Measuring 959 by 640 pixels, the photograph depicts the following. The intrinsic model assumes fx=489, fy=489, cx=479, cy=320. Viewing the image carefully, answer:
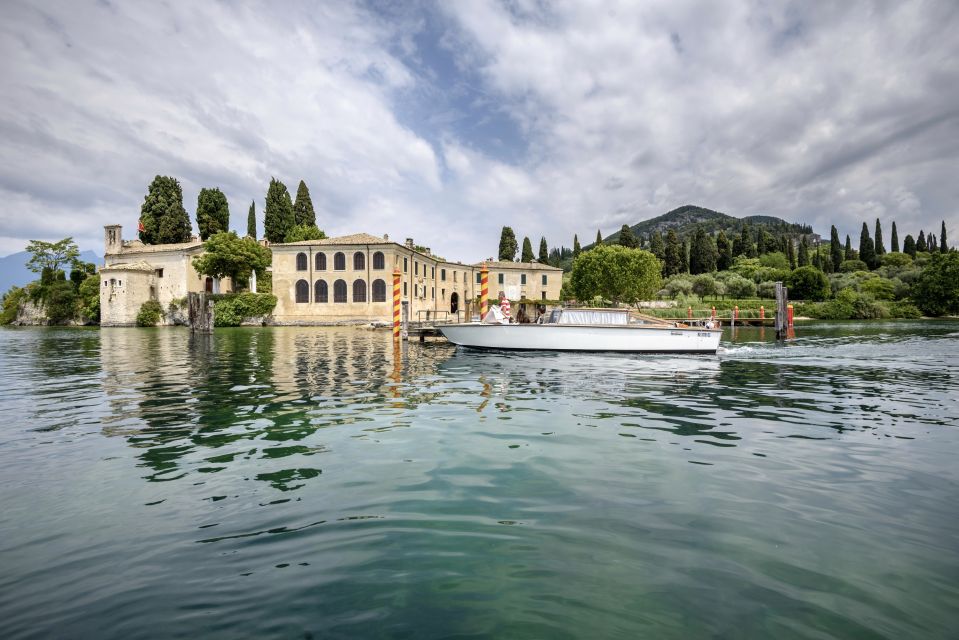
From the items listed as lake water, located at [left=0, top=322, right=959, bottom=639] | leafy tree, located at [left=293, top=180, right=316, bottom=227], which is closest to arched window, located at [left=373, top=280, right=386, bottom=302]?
leafy tree, located at [left=293, top=180, right=316, bottom=227]

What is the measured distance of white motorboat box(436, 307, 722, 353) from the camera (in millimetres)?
16984

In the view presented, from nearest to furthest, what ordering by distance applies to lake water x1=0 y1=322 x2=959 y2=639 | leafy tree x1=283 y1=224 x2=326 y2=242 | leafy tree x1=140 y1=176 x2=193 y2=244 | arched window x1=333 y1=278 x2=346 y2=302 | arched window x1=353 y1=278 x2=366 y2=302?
lake water x1=0 y1=322 x2=959 y2=639 → arched window x1=353 y1=278 x2=366 y2=302 → arched window x1=333 y1=278 x2=346 y2=302 → leafy tree x1=283 y1=224 x2=326 y2=242 → leafy tree x1=140 y1=176 x2=193 y2=244

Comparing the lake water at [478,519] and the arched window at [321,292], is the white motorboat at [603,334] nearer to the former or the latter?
the lake water at [478,519]

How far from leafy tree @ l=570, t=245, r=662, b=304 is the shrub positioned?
4445cm

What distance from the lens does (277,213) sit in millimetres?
55750

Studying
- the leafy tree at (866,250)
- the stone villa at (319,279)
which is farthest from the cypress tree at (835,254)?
the stone villa at (319,279)

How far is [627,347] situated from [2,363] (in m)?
19.7

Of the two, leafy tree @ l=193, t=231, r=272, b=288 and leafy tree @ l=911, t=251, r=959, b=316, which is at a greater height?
leafy tree @ l=193, t=231, r=272, b=288

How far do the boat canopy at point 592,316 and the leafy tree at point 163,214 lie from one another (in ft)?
182

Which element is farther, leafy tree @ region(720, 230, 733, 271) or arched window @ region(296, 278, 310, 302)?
leafy tree @ region(720, 230, 733, 271)

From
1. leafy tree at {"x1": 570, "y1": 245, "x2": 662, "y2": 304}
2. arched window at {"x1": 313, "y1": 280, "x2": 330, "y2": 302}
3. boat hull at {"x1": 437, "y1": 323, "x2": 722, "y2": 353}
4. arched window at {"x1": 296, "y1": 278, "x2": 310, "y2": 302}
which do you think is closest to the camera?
boat hull at {"x1": 437, "y1": 323, "x2": 722, "y2": 353}

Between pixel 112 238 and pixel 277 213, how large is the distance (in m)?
19.1

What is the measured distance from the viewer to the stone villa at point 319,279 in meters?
43.6

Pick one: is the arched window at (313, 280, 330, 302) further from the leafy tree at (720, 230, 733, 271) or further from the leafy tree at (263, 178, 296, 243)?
the leafy tree at (720, 230, 733, 271)
